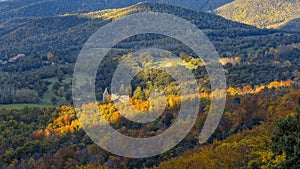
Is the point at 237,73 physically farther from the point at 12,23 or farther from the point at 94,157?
the point at 12,23

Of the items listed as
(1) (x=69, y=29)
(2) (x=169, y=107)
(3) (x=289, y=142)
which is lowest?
(2) (x=169, y=107)

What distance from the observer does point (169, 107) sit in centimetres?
5522

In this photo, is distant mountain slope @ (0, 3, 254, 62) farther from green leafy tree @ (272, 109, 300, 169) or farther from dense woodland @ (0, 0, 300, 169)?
green leafy tree @ (272, 109, 300, 169)

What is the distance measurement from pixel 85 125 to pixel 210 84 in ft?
80.5

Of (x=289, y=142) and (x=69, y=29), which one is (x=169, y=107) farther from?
(x=69, y=29)

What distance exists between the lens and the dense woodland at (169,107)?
3469 cm

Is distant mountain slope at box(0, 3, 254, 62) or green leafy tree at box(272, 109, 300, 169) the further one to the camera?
distant mountain slope at box(0, 3, 254, 62)

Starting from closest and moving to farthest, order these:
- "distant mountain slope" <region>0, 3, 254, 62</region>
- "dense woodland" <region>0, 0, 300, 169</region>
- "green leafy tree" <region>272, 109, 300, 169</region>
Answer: "green leafy tree" <region>272, 109, 300, 169</region>, "dense woodland" <region>0, 0, 300, 169</region>, "distant mountain slope" <region>0, 3, 254, 62</region>

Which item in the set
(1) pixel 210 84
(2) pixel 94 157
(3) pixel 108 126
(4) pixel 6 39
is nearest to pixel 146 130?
(3) pixel 108 126

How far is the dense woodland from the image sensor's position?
3469 centimetres

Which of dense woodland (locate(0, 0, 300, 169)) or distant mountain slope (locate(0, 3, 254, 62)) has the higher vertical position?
distant mountain slope (locate(0, 3, 254, 62))

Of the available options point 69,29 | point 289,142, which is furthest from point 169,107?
point 69,29

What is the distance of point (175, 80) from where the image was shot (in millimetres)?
70562

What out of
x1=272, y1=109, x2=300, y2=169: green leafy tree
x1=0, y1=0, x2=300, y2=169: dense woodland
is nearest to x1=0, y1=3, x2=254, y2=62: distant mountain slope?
x1=0, y1=0, x2=300, y2=169: dense woodland
